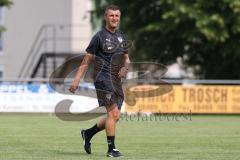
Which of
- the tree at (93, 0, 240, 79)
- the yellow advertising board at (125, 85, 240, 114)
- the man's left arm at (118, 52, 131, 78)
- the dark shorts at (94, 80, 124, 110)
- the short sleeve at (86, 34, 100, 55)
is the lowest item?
the yellow advertising board at (125, 85, 240, 114)

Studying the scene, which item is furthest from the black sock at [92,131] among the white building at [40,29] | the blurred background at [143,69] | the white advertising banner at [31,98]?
the white building at [40,29]

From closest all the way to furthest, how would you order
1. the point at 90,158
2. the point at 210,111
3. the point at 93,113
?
1. the point at 90,158
2. the point at 93,113
3. the point at 210,111

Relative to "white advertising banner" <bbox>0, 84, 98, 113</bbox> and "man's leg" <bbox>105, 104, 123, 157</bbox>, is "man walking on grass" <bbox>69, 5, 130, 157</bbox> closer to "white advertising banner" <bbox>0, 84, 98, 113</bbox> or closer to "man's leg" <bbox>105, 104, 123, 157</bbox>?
"man's leg" <bbox>105, 104, 123, 157</bbox>

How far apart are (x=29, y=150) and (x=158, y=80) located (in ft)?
53.1

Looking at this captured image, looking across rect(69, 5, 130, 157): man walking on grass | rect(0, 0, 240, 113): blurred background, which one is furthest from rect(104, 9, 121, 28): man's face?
rect(0, 0, 240, 113): blurred background

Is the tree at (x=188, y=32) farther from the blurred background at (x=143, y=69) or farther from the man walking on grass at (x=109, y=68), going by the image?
the man walking on grass at (x=109, y=68)

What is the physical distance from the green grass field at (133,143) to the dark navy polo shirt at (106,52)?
3.92ft

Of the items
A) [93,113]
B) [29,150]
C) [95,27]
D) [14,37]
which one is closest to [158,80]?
[93,113]

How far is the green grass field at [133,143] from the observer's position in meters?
11.7

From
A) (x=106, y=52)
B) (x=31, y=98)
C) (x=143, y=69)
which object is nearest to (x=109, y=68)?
(x=106, y=52)

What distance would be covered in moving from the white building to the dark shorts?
1065 inches

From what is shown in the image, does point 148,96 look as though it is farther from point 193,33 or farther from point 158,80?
point 193,33

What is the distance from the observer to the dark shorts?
38.0 feet

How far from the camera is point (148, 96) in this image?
27.9m
